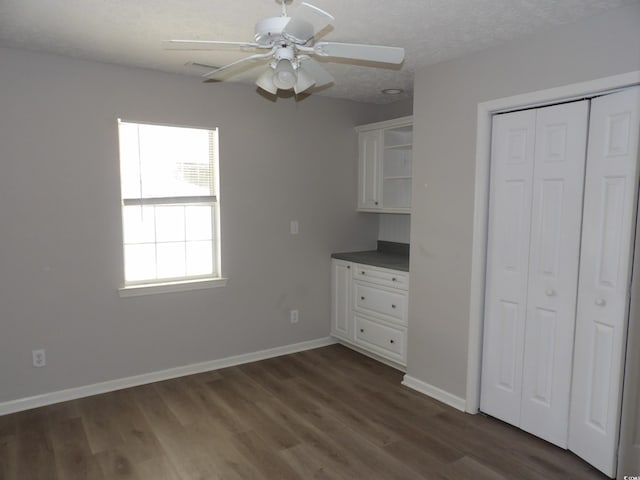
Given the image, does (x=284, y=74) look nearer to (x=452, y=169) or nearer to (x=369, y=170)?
(x=452, y=169)

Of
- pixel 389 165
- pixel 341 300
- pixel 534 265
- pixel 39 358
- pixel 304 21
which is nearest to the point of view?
pixel 304 21

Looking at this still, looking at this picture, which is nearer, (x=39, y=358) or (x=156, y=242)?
(x=39, y=358)

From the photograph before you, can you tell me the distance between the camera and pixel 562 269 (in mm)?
2699

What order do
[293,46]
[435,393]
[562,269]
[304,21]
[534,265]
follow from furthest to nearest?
[435,393], [534,265], [562,269], [293,46], [304,21]

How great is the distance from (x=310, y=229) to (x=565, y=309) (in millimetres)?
2455

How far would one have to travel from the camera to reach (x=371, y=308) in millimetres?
4199

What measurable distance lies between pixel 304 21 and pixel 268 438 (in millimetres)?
2417

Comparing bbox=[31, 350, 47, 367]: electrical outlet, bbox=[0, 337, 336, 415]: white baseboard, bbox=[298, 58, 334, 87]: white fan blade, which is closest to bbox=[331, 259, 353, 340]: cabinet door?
bbox=[0, 337, 336, 415]: white baseboard

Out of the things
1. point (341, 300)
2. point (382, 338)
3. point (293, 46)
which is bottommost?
point (382, 338)

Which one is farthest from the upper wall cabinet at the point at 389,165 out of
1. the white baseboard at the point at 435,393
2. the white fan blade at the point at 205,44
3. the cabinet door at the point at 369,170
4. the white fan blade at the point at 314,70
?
the white fan blade at the point at 205,44

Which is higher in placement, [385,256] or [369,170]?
[369,170]

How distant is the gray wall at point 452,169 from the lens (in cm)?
266

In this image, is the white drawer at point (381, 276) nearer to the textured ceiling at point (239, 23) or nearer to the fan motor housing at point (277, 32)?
the textured ceiling at point (239, 23)

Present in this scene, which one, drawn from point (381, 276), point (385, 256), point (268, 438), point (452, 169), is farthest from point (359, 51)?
point (385, 256)
